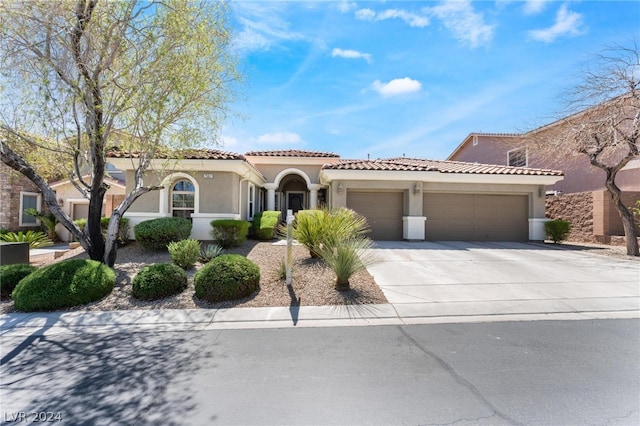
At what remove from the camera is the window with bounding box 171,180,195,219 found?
1271cm

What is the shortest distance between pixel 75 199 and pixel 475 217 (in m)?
23.0

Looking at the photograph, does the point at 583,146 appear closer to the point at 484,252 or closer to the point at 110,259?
the point at 484,252

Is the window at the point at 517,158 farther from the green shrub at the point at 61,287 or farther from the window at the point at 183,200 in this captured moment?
the green shrub at the point at 61,287

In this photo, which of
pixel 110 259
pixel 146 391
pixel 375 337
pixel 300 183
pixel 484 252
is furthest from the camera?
pixel 300 183

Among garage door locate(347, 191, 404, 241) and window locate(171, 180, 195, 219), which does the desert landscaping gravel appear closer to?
window locate(171, 180, 195, 219)

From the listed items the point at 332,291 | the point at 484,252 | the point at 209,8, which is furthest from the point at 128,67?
the point at 484,252

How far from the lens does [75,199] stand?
1786 centimetres

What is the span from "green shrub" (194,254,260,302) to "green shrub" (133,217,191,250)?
4716mm

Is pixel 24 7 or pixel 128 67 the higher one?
pixel 24 7

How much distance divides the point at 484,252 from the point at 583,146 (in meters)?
6.14

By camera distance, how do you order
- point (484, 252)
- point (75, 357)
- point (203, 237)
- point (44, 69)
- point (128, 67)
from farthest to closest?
point (203, 237) → point (484, 252) → point (128, 67) → point (44, 69) → point (75, 357)

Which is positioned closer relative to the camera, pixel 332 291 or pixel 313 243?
pixel 332 291

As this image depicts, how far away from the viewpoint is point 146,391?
11.0 feet

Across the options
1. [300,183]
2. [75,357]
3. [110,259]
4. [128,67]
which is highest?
[128,67]
